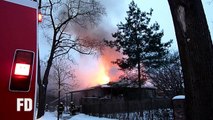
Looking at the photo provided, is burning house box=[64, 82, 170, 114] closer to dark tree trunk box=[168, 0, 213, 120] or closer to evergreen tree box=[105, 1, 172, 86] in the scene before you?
evergreen tree box=[105, 1, 172, 86]

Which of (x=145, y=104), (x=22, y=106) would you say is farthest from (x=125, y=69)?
(x=22, y=106)

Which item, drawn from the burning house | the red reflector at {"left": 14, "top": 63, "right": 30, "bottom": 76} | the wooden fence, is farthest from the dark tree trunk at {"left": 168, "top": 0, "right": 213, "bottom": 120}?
the burning house

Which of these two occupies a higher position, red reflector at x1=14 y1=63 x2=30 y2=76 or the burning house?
the burning house

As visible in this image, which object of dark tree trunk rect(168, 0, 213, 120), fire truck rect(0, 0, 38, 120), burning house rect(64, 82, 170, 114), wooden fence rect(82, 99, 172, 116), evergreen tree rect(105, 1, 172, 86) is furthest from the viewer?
evergreen tree rect(105, 1, 172, 86)

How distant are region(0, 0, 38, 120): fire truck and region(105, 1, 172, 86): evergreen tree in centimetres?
3523

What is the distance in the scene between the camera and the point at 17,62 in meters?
3.36

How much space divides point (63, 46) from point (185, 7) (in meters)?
22.0

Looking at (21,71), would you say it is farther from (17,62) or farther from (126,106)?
(126,106)

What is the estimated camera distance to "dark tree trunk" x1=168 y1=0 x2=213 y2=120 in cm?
575

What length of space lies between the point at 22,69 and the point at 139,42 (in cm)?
3609

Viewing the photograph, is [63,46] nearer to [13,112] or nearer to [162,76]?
[162,76]

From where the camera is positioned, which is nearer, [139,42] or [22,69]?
[22,69]

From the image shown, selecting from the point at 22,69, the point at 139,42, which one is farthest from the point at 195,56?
the point at 139,42

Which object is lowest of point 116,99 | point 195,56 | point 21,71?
point 21,71
